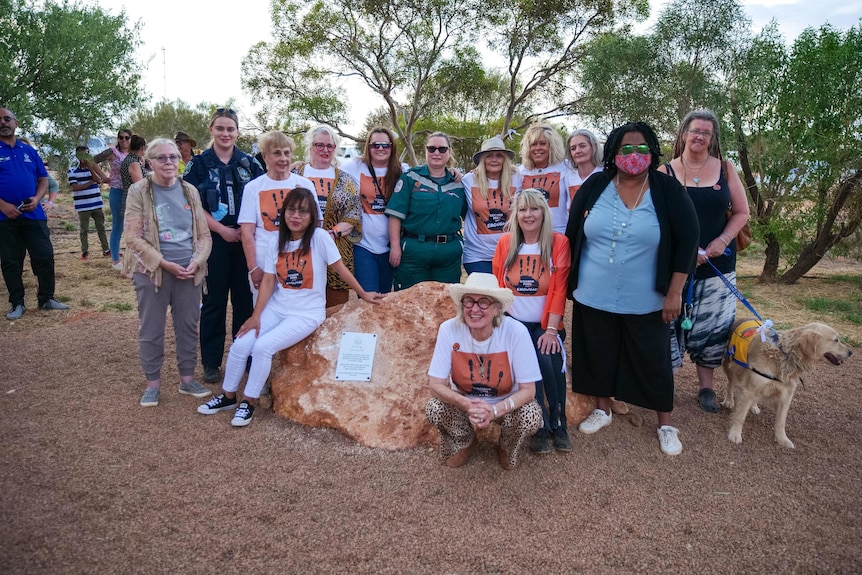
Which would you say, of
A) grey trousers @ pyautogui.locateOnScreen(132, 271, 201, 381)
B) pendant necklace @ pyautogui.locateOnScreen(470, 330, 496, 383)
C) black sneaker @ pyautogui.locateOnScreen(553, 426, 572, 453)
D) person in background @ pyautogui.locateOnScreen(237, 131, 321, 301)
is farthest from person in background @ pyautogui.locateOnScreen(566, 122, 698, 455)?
grey trousers @ pyautogui.locateOnScreen(132, 271, 201, 381)

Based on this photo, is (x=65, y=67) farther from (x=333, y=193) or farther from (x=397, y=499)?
(x=397, y=499)

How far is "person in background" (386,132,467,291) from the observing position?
4625mm

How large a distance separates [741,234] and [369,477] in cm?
334

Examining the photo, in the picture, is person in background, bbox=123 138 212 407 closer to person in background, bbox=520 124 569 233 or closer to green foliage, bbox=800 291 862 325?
person in background, bbox=520 124 569 233

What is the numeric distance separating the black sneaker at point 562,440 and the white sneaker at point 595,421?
0.26 metres

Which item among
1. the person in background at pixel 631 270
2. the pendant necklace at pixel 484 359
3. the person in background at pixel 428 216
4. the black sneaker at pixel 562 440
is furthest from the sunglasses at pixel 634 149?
the black sneaker at pixel 562 440

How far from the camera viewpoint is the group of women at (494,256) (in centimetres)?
342

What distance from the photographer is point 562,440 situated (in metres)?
3.80

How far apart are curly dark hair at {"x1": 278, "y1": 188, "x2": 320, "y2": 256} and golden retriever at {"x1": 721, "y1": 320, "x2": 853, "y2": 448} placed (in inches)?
132

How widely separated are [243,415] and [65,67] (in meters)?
8.39

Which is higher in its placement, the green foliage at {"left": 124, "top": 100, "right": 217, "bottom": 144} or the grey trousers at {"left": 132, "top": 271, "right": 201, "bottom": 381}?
the green foliage at {"left": 124, "top": 100, "right": 217, "bottom": 144}

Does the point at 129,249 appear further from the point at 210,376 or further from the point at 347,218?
the point at 347,218

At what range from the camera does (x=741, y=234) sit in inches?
170

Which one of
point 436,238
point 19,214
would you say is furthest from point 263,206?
point 19,214
